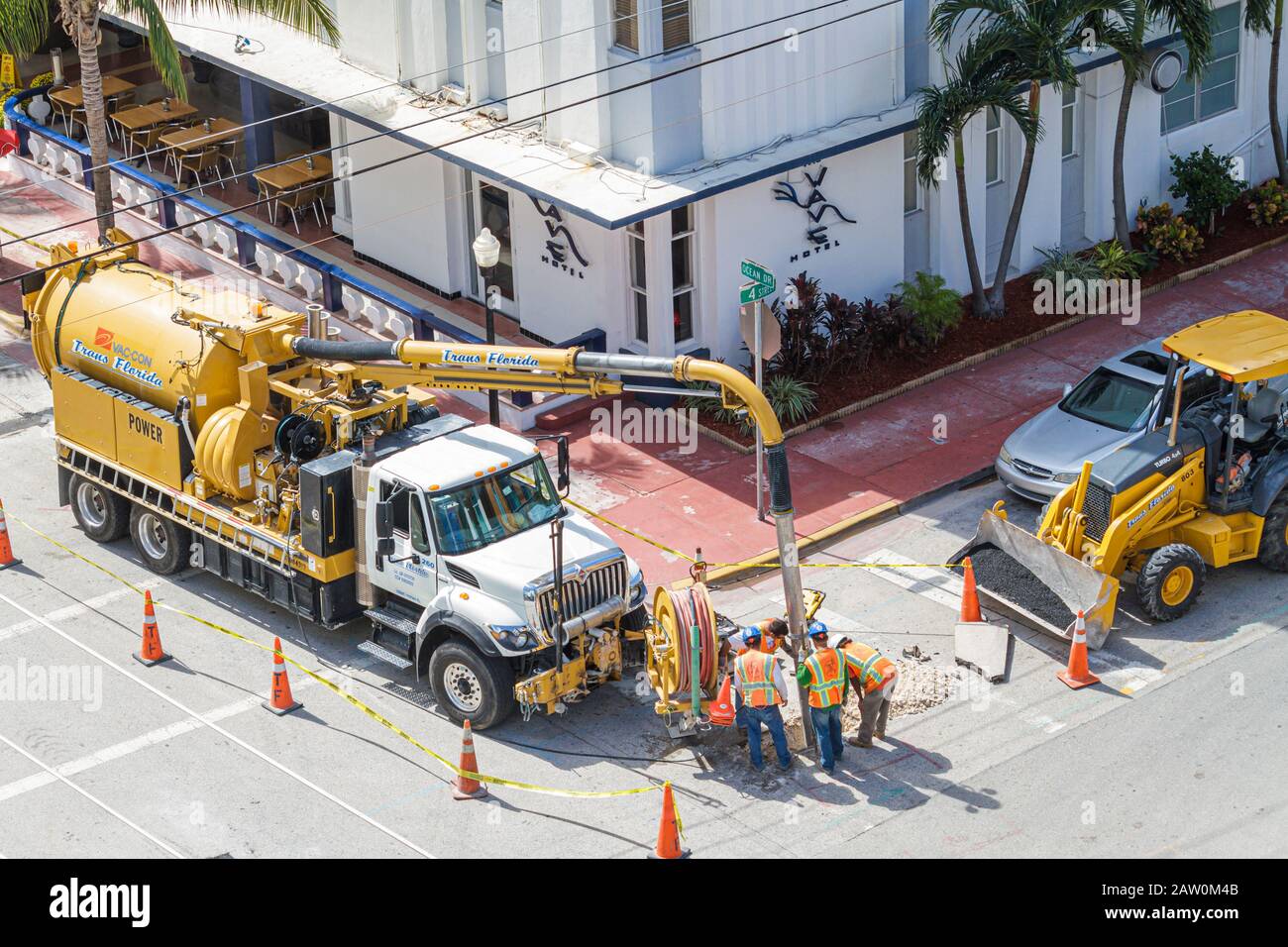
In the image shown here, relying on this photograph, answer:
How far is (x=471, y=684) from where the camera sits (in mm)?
19047

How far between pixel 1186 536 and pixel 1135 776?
388 centimetres

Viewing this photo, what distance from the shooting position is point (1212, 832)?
17062mm

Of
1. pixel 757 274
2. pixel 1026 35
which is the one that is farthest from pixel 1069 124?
pixel 757 274

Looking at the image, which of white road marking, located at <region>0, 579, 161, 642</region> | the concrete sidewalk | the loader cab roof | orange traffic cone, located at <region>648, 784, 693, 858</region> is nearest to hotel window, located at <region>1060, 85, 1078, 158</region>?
the concrete sidewalk

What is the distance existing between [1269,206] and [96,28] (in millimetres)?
18072

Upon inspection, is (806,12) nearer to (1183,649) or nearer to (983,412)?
(983,412)

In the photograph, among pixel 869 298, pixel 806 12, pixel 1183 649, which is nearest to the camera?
pixel 1183 649

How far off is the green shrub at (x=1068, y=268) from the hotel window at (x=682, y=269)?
236 inches

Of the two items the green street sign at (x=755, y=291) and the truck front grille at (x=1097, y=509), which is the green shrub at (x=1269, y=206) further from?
the truck front grille at (x=1097, y=509)

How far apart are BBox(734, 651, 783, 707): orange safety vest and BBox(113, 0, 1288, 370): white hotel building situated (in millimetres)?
8275

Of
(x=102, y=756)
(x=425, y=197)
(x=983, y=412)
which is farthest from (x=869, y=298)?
(x=102, y=756)

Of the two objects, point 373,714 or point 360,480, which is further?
point 360,480

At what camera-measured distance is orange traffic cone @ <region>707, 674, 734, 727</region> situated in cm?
1802

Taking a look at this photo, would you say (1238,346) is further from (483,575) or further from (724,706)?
(483,575)
